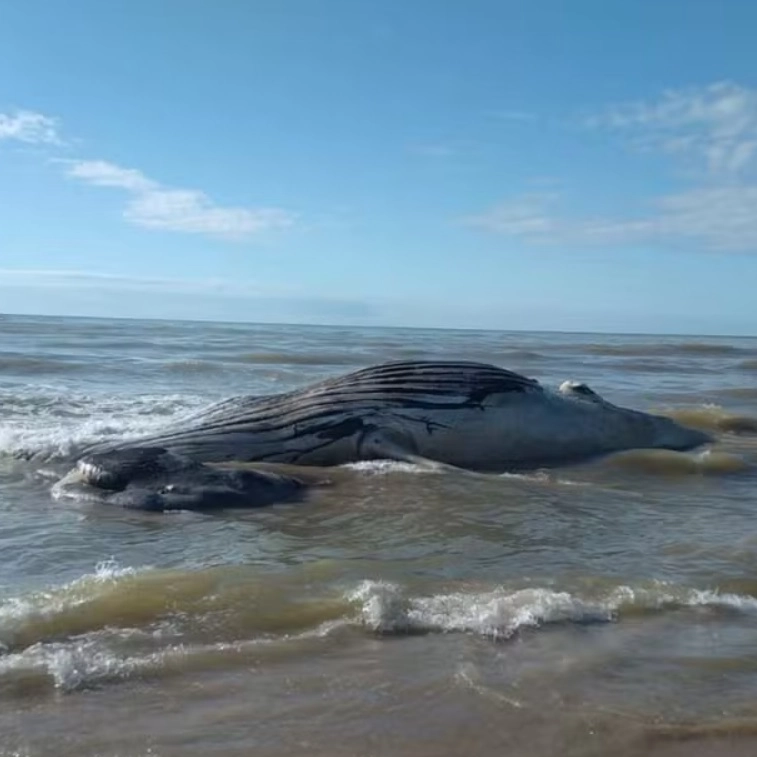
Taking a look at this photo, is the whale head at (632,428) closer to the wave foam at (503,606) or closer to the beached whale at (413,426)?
the beached whale at (413,426)

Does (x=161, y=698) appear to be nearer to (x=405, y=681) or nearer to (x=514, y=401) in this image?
Answer: (x=405, y=681)

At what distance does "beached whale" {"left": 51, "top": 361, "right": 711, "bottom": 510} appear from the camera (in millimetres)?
8055

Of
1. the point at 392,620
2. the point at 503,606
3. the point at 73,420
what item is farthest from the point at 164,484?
the point at 73,420

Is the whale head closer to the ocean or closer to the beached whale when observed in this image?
the beached whale

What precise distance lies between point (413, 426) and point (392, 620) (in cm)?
418

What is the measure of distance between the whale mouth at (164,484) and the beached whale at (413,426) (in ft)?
2.18

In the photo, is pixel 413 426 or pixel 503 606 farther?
pixel 413 426

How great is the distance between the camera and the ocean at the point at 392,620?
10.4ft

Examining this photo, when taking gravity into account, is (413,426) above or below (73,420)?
above

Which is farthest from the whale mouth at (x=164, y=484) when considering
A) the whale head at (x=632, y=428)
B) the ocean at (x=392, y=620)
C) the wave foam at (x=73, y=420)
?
the whale head at (x=632, y=428)

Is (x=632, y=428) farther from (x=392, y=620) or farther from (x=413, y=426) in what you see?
(x=392, y=620)

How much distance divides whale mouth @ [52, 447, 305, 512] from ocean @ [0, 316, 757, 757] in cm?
20

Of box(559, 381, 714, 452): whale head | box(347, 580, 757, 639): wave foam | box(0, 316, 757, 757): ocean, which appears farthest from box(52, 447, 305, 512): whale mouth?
box(559, 381, 714, 452): whale head

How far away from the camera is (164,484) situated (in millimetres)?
6672
